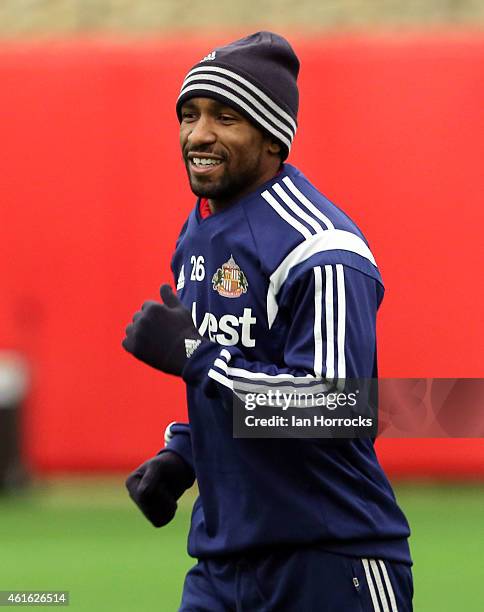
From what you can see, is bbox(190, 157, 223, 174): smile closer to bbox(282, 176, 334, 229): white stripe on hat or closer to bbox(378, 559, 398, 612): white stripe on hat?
bbox(282, 176, 334, 229): white stripe on hat

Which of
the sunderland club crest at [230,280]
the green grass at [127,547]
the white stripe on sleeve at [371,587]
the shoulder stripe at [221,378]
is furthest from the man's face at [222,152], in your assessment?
the green grass at [127,547]

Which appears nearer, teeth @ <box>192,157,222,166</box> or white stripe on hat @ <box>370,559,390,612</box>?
white stripe on hat @ <box>370,559,390,612</box>

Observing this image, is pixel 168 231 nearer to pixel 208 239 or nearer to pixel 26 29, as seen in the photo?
pixel 26 29

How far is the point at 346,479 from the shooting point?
11.1 feet

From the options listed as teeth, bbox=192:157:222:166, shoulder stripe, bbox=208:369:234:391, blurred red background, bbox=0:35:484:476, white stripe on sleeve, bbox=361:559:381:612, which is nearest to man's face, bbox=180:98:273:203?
teeth, bbox=192:157:222:166

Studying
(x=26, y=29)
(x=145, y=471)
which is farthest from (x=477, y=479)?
(x=145, y=471)

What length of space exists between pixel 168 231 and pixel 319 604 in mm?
7133

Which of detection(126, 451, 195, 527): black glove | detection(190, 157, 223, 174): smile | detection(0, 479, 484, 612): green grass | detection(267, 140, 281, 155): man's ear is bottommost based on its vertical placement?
detection(0, 479, 484, 612): green grass

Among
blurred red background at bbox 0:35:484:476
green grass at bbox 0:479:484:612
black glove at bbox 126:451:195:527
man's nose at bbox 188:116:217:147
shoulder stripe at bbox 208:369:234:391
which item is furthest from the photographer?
blurred red background at bbox 0:35:484:476

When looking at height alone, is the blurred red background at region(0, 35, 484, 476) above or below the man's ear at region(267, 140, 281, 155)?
above

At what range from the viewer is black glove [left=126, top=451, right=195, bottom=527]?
12.4 ft

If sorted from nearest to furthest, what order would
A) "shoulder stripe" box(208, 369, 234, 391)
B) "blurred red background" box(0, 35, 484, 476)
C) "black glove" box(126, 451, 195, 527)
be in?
"shoulder stripe" box(208, 369, 234, 391) → "black glove" box(126, 451, 195, 527) → "blurred red background" box(0, 35, 484, 476)

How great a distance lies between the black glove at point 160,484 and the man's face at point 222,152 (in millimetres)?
696

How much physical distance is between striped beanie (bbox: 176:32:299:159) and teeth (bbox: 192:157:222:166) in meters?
0.14
